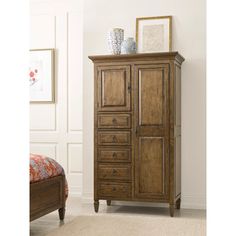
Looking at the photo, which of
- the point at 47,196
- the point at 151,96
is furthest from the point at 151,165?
the point at 47,196

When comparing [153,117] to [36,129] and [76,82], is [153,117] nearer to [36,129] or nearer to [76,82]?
[76,82]

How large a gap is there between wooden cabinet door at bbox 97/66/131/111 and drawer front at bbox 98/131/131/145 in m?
0.26

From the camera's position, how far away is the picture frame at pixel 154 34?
491 cm

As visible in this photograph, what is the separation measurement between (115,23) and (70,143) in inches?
68.0

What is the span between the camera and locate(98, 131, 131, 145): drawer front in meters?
4.59

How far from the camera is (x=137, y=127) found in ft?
15.0

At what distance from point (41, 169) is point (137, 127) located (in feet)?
4.06

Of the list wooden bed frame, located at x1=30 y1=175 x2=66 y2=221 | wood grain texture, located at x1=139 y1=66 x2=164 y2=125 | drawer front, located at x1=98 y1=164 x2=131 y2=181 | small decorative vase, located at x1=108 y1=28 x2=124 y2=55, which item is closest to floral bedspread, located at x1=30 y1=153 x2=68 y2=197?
wooden bed frame, located at x1=30 y1=175 x2=66 y2=221

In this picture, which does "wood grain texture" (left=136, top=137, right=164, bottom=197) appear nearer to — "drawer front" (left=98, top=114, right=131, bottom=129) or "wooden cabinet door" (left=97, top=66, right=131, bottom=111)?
"drawer front" (left=98, top=114, right=131, bottom=129)

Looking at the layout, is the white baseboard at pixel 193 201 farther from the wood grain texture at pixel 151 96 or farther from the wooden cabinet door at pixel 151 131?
the wood grain texture at pixel 151 96

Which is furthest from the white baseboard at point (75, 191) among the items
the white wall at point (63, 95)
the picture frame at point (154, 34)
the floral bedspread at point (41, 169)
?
the picture frame at point (154, 34)

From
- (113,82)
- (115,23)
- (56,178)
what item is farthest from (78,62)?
(56,178)
